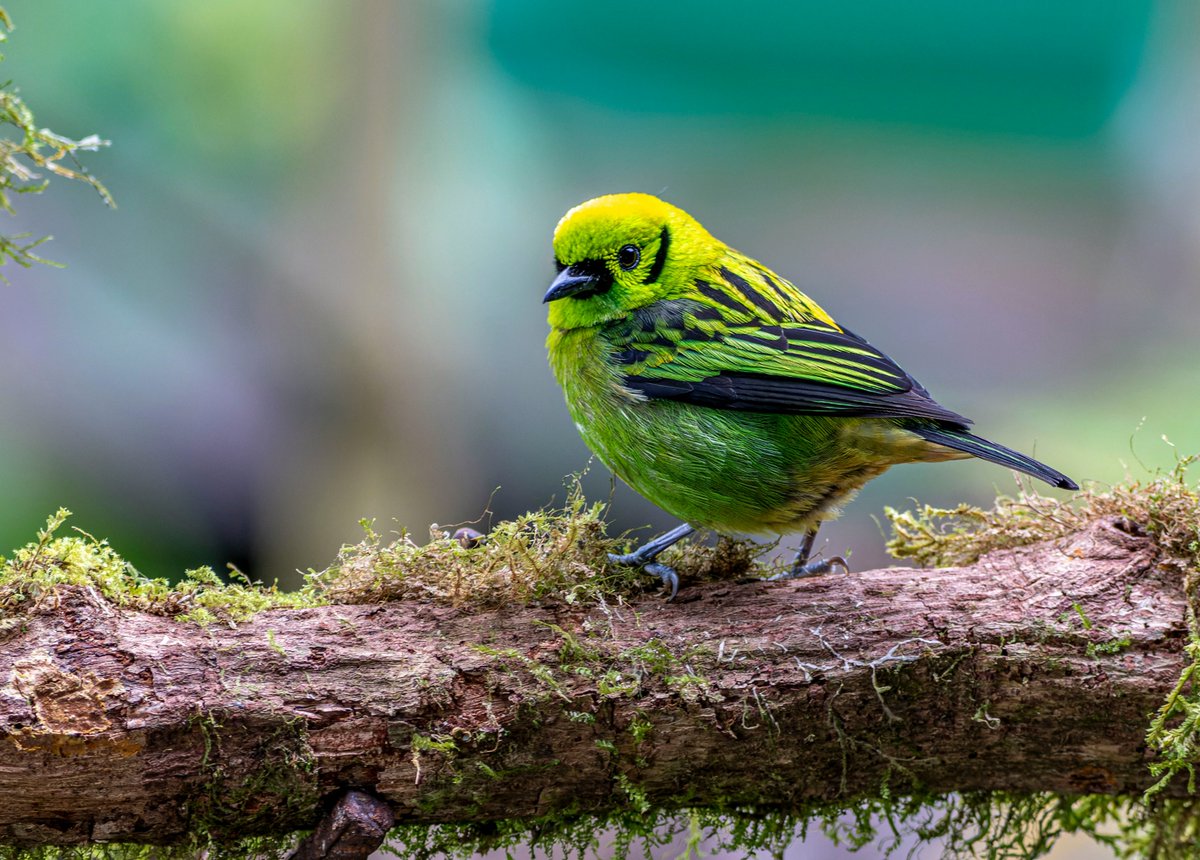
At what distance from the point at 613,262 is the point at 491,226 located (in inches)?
180

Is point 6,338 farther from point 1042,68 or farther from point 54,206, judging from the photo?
point 1042,68

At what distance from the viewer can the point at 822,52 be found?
708cm

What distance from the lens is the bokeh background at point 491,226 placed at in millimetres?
6547

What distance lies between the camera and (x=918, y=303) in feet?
25.7

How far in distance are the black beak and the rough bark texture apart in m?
1.01

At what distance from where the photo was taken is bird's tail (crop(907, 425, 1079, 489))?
2471 millimetres

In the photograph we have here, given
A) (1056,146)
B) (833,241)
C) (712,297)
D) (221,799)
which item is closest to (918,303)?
(833,241)

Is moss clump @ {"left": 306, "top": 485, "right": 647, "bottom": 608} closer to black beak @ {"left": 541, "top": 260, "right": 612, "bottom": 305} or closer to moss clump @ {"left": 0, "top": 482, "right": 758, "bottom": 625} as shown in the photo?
moss clump @ {"left": 0, "top": 482, "right": 758, "bottom": 625}

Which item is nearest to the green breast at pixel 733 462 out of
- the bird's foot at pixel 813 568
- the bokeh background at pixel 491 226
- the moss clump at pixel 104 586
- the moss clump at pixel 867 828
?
the bird's foot at pixel 813 568

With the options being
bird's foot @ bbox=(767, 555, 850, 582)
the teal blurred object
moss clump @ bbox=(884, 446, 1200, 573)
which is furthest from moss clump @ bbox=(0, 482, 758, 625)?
the teal blurred object

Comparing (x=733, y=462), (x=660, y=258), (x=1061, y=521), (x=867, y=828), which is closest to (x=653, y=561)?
(x=733, y=462)

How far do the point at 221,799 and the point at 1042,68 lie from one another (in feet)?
23.6

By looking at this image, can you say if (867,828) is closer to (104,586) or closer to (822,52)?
(104,586)

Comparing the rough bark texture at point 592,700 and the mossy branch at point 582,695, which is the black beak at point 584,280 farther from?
the rough bark texture at point 592,700
